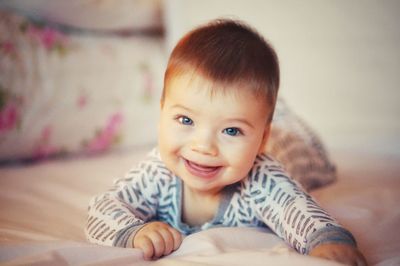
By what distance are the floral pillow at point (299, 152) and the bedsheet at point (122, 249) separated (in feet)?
0.16

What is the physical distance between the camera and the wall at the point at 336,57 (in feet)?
4.95

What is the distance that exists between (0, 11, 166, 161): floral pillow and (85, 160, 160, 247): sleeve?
54 centimetres

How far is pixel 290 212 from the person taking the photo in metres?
0.73

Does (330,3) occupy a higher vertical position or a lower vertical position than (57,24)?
higher

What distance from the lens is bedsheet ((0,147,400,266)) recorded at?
0.62 metres

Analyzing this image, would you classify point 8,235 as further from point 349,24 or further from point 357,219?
point 349,24

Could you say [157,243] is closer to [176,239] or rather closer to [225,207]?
[176,239]

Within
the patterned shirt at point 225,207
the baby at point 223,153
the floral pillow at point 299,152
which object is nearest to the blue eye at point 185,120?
the baby at point 223,153

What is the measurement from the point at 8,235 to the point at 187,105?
0.35m

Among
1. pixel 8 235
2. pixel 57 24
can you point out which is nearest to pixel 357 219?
pixel 8 235

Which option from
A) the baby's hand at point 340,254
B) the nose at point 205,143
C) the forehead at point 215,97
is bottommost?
the baby's hand at point 340,254

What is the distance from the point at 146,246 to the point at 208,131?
0.19 m

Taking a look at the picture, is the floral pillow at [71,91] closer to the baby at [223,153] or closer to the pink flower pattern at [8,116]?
the pink flower pattern at [8,116]

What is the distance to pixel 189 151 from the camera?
0.72 meters
